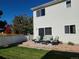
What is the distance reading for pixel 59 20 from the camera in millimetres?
22734

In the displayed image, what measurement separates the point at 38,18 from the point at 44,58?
1415 cm

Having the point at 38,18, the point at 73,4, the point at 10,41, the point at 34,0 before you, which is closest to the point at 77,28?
the point at 73,4

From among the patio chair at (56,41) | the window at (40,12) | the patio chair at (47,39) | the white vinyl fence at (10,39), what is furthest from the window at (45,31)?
the white vinyl fence at (10,39)

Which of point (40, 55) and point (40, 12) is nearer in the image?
point (40, 55)

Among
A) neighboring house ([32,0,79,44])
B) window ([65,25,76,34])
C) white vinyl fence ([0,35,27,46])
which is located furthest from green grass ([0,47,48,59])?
white vinyl fence ([0,35,27,46])

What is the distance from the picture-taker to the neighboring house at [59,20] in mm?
20516

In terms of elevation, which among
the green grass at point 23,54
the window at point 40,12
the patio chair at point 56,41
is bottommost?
the green grass at point 23,54

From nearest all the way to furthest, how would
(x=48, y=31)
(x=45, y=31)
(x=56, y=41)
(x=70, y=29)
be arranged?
(x=70, y=29) < (x=56, y=41) < (x=48, y=31) < (x=45, y=31)

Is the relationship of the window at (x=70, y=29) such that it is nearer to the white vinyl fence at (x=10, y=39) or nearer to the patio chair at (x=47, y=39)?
the patio chair at (x=47, y=39)

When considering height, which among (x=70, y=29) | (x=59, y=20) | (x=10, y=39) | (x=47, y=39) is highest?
(x=59, y=20)

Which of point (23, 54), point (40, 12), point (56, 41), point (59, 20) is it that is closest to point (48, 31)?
point (59, 20)

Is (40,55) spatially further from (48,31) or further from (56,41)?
(48,31)

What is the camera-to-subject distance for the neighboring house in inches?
808

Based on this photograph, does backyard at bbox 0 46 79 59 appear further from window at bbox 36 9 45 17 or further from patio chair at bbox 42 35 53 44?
window at bbox 36 9 45 17
